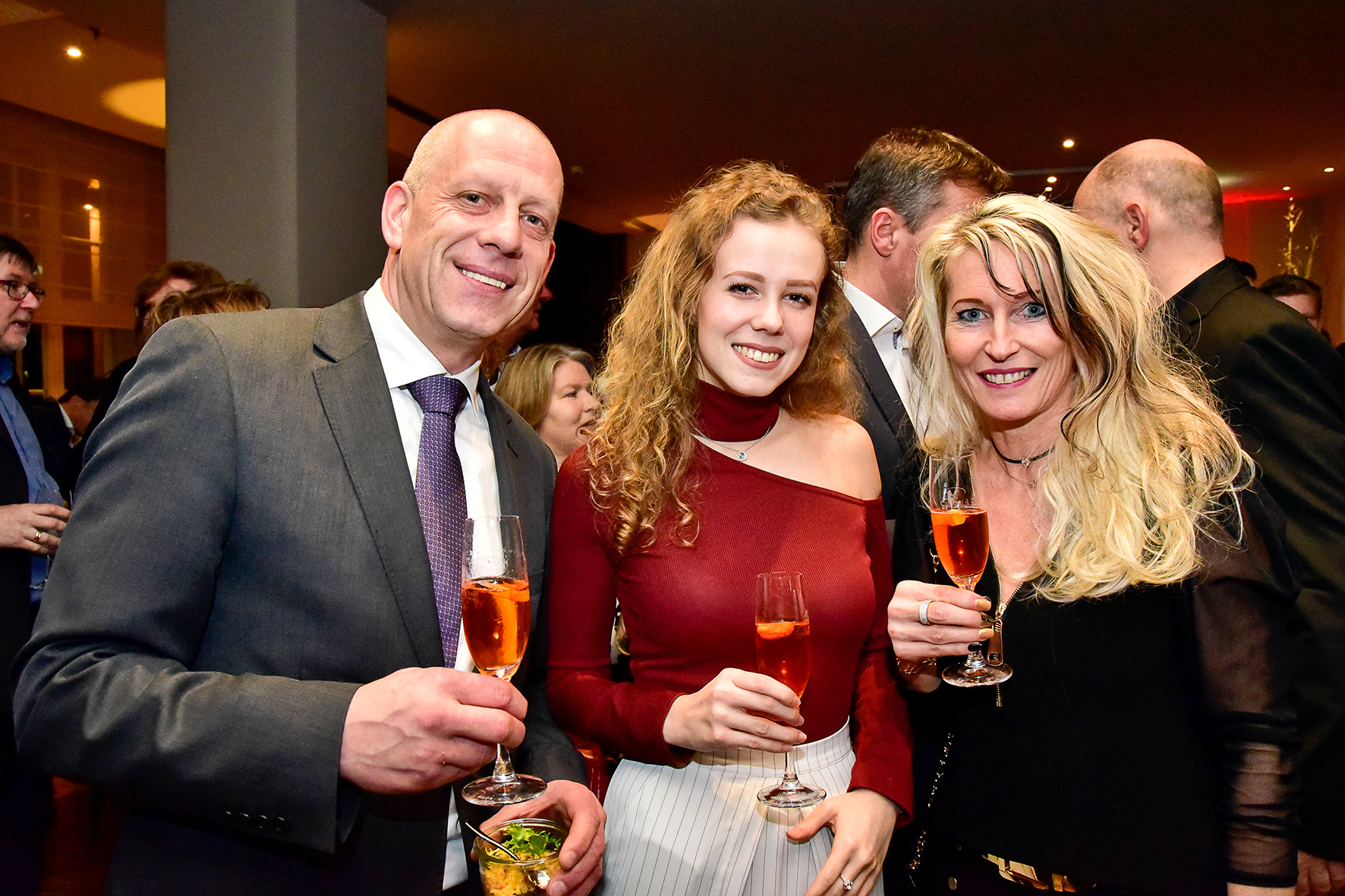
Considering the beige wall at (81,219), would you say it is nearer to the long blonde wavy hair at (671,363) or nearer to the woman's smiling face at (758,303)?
the long blonde wavy hair at (671,363)

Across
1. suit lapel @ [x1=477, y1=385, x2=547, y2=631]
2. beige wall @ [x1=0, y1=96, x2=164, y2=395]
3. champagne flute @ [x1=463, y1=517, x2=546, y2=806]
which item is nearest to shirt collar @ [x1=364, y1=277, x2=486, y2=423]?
suit lapel @ [x1=477, y1=385, x2=547, y2=631]

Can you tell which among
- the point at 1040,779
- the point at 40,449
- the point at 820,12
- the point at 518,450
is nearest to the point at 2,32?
the point at 40,449

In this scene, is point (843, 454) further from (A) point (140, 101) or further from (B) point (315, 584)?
(A) point (140, 101)

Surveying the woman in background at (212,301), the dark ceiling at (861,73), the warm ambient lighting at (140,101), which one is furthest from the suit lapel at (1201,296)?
the warm ambient lighting at (140,101)

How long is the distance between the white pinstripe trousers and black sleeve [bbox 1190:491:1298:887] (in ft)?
2.09

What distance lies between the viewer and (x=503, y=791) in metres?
1.30

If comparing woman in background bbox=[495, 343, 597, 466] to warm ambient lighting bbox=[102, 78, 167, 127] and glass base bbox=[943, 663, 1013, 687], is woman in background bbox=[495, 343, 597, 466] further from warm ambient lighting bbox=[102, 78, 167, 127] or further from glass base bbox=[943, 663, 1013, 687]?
warm ambient lighting bbox=[102, 78, 167, 127]

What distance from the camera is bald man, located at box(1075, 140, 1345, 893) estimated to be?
2111 mm

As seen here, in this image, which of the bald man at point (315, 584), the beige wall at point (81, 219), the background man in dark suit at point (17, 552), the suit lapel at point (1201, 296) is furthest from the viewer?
the beige wall at point (81, 219)

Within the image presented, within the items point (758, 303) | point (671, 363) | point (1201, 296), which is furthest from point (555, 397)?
point (1201, 296)

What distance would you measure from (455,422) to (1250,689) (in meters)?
1.35

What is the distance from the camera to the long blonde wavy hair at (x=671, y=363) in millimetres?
1842

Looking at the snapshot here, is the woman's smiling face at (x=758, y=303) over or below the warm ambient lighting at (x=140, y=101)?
below

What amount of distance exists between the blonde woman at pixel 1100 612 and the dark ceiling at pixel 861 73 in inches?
186
